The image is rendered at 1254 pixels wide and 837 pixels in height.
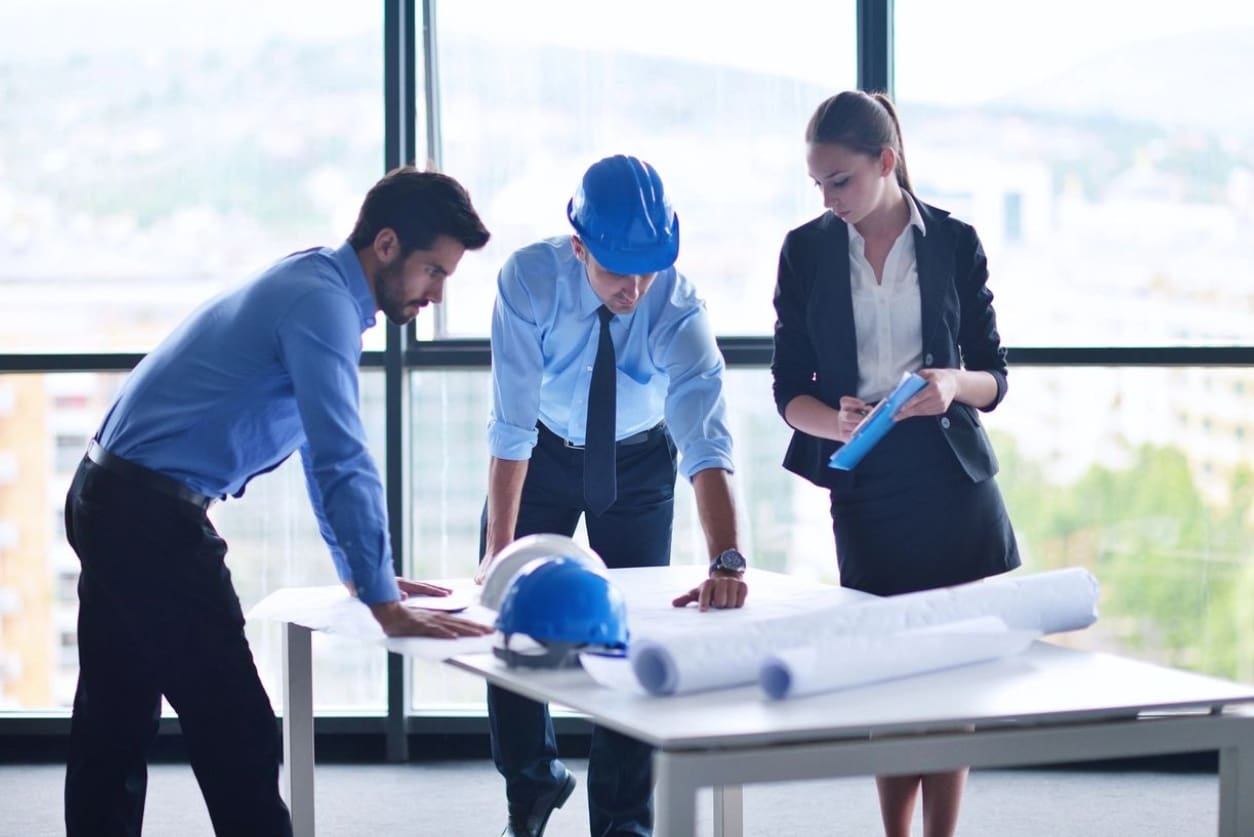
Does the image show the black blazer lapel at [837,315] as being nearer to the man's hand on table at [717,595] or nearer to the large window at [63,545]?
the man's hand on table at [717,595]

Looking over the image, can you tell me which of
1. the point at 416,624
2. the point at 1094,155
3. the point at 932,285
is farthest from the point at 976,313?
the point at 1094,155

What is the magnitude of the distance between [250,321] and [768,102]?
2186 mm

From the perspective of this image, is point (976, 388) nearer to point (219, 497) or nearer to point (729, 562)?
point (729, 562)

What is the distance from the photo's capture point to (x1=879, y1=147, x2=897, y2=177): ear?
255 cm

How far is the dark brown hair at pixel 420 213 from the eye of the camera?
7.60 ft

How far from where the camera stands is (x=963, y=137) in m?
4.03

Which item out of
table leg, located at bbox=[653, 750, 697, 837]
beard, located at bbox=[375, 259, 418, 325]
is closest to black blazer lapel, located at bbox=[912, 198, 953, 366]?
beard, located at bbox=[375, 259, 418, 325]

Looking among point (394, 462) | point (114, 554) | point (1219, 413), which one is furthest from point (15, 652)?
point (1219, 413)

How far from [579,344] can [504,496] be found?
321 mm

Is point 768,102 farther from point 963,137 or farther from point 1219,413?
point 1219,413

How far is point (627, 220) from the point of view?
2.48 metres

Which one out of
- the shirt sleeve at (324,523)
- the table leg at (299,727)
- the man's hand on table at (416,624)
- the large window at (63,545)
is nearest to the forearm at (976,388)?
the man's hand on table at (416,624)

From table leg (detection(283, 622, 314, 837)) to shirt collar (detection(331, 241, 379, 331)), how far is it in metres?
0.58

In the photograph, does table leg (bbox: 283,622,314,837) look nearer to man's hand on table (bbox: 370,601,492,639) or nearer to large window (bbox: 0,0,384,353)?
man's hand on table (bbox: 370,601,492,639)
